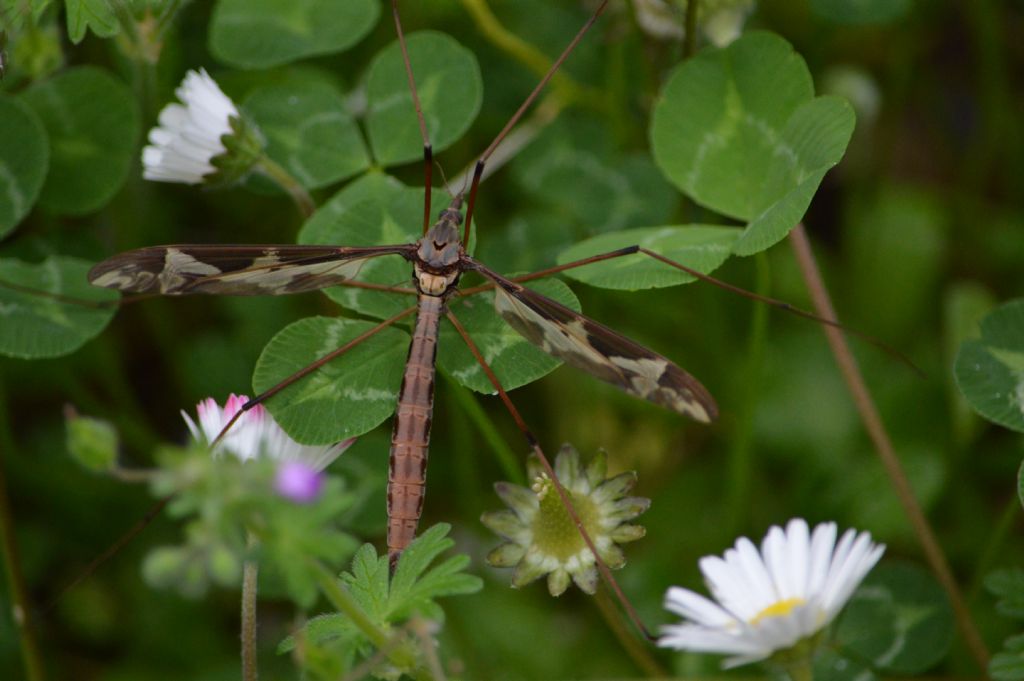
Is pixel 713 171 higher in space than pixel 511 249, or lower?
lower

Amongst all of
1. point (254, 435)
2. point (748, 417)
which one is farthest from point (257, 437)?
point (748, 417)

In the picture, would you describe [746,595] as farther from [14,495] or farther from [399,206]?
[14,495]

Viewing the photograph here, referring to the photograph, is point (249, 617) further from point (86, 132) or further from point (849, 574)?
point (86, 132)

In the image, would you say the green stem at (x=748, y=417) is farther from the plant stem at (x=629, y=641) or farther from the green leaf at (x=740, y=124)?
the plant stem at (x=629, y=641)

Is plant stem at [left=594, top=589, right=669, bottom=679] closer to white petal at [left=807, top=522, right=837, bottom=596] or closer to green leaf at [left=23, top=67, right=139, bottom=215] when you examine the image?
white petal at [left=807, top=522, right=837, bottom=596]

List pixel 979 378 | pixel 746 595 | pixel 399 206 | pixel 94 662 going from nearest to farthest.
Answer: pixel 746 595
pixel 979 378
pixel 399 206
pixel 94 662

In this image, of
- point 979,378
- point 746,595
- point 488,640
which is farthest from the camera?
point 488,640

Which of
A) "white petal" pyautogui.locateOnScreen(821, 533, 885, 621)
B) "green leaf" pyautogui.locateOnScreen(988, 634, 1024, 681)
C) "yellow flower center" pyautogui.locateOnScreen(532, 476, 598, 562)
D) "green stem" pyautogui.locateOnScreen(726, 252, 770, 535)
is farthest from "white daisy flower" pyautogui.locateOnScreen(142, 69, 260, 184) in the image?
"green leaf" pyautogui.locateOnScreen(988, 634, 1024, 681)

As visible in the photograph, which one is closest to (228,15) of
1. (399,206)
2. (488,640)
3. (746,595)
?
(399,206)
